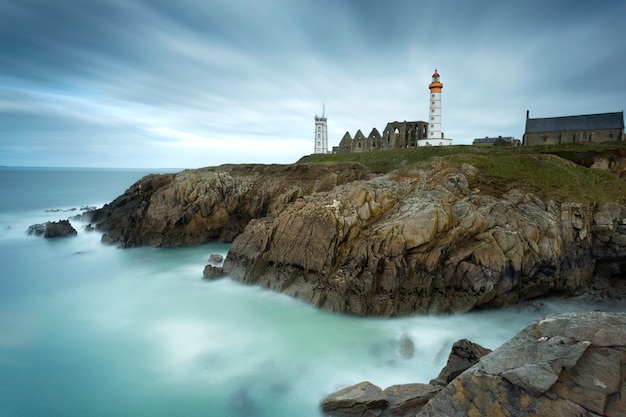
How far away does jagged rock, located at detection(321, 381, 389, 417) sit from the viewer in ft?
32.5

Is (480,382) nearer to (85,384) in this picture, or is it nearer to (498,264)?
(498,264)

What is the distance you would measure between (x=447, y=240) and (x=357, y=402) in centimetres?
1068

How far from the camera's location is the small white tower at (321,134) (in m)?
66.5

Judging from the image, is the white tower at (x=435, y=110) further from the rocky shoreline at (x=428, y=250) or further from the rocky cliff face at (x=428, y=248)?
the rocky cliff face at (x=428, y=248)

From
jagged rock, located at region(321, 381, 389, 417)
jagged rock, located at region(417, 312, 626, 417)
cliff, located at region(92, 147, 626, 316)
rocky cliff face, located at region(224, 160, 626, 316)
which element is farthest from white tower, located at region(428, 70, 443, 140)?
jagged rock, located at region(417, 312, 626, 417)

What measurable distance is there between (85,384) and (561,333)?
49.3 ft

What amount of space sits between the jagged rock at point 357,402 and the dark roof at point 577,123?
151ft

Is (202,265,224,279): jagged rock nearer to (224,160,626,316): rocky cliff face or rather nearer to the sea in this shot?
the sea

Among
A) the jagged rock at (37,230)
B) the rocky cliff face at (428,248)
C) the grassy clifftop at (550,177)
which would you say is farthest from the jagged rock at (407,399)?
the jagged rock at (37,230)

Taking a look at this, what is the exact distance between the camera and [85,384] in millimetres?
13062

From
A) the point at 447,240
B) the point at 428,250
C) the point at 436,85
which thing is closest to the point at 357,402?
the point at 428,250

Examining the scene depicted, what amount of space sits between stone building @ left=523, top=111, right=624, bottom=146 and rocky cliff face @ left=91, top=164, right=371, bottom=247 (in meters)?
25.9

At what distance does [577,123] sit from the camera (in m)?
43.3

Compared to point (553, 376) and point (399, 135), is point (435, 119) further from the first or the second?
point (553, 376)
